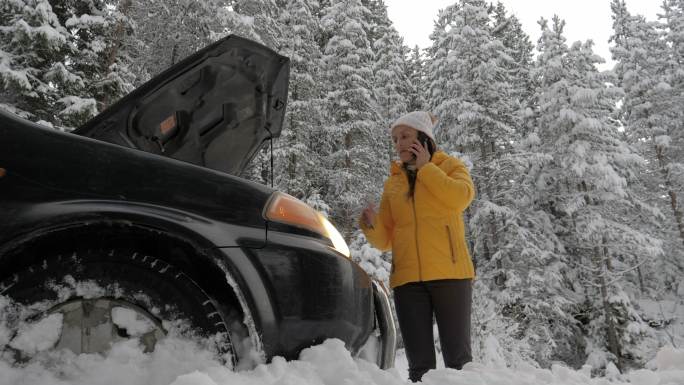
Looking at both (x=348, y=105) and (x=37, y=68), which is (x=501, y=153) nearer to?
(x=348, y=105)

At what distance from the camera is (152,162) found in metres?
1.71

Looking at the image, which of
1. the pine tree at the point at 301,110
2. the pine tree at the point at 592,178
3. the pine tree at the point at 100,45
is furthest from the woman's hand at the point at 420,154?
the pine tree at the point at 592,178

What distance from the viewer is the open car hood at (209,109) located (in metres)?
2.59

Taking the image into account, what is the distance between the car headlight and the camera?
1798mm

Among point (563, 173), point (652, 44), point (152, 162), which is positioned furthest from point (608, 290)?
point (152, 162)

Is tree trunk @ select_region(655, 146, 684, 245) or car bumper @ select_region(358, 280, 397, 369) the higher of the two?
tree trunk @ select_region(655, 146, 684, 245)

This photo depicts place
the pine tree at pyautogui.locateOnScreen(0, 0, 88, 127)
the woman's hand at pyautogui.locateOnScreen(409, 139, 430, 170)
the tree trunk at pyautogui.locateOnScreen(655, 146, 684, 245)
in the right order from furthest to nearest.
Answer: the tree trunk at pyautogui.locateOnScreen(655, 146, 684, 245) → the pine tree at pyautogui.locateOnScreen(0, 0, 88, 127) → the woman's hand at pyautogui.locateOnScreen(409, 139, 430, 170)

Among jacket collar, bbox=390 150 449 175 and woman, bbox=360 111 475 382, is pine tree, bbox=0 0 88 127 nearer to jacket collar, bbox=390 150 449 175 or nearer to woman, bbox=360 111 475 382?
jacket collar, bbox=390 150 449 175

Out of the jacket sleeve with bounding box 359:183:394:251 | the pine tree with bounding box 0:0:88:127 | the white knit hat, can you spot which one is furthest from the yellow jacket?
the pine tree with bounding box 0:0:88:127

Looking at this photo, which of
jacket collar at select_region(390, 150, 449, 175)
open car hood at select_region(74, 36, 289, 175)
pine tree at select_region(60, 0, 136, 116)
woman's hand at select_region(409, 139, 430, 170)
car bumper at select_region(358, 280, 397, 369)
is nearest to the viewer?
car bumper at select_region(358, 280, 397, 369)

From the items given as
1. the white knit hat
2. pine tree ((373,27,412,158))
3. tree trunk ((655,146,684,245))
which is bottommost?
the white knit hat

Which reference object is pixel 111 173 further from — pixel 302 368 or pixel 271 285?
pixel 302 368

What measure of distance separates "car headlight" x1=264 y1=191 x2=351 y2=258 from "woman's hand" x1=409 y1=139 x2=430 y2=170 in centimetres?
93

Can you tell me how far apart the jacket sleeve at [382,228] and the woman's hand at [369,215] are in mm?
18
